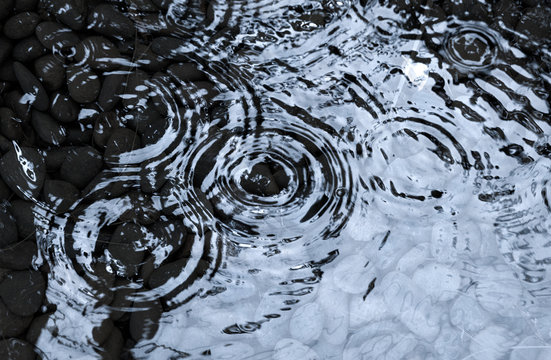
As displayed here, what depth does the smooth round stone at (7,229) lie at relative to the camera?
3.13 feet

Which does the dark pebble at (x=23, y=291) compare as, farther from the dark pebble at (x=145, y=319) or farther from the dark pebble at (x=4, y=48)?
the dark pebble at (x=4, y=48)

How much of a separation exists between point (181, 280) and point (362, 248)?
335 mm

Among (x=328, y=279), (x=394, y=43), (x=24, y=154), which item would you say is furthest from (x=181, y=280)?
(x=394, y=43)

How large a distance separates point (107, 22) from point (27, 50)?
160 mm

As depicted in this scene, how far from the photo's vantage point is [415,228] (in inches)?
40.8

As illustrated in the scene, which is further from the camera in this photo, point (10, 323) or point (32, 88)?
point (32, 88)

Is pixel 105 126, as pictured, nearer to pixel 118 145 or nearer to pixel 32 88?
pixel 118 145

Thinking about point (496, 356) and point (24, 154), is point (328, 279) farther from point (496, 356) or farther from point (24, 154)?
point (24, 154)

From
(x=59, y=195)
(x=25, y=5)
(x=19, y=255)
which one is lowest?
(x=19, y=255)

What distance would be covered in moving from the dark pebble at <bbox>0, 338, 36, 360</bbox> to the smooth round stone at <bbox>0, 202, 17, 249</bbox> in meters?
0.16

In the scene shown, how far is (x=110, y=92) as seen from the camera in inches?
41.5

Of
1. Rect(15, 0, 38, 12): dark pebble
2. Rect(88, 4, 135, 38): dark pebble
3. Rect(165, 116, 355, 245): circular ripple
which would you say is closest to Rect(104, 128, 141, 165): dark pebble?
Rect(165, 116, 355, 245): circular ripple

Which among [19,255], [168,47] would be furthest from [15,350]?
[168,47]

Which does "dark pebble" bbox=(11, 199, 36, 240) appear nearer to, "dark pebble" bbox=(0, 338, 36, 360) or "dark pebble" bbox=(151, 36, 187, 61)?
"dark pebble" bbox=(0, 338, 36, 360)
